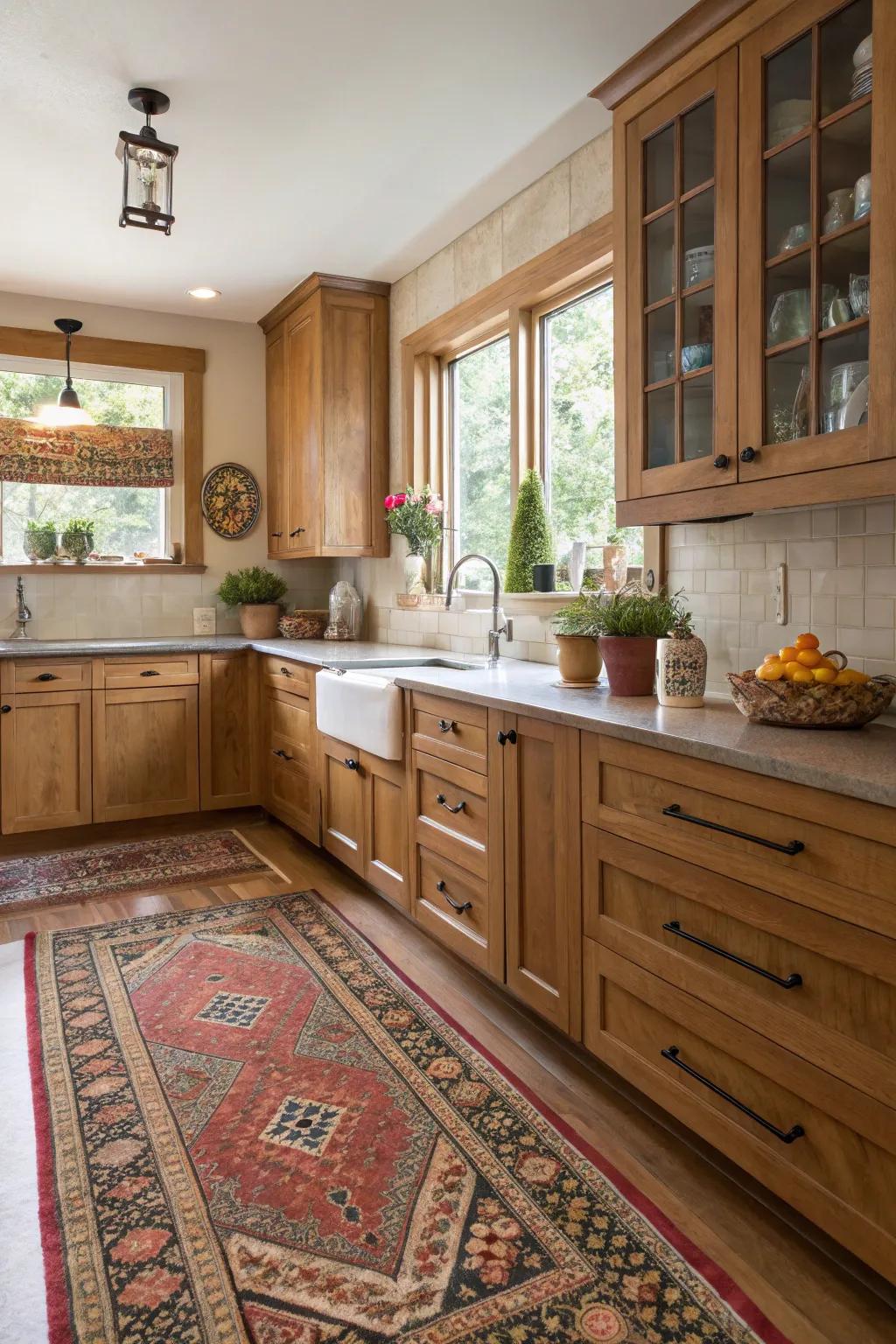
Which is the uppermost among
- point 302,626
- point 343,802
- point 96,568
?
point 96,568

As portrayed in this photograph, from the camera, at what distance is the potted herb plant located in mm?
2439

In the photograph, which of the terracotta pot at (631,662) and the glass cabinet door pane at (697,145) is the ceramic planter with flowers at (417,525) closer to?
the terracotta pot at (631,662)

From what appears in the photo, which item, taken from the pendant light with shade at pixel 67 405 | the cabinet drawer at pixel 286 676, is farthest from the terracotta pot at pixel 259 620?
the pendant light with shade at pixel 67 405

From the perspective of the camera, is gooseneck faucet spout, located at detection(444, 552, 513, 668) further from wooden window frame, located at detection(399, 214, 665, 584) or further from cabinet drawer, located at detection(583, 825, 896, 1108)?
cabinet drawer, located at detection(583, 825, 896, 1108)

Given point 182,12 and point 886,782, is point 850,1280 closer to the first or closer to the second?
point 886,782

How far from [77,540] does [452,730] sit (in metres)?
2.90

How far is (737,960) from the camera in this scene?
158cm

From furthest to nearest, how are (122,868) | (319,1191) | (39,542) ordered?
(39,542) → (122,868) → (319,1191)

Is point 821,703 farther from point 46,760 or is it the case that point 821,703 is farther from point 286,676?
point 46,760

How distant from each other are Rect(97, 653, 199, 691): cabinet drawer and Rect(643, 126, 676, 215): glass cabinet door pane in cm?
290

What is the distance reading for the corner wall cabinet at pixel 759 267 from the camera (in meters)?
1.65

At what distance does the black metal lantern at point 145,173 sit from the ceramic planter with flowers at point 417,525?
4.99ft

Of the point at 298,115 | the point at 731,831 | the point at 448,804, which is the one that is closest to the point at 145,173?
the point at 298,115

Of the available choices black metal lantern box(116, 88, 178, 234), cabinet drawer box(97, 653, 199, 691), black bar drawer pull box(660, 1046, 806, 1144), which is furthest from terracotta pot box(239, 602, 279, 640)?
black bar drawer pull box(660, 1046, 806, 1144)
